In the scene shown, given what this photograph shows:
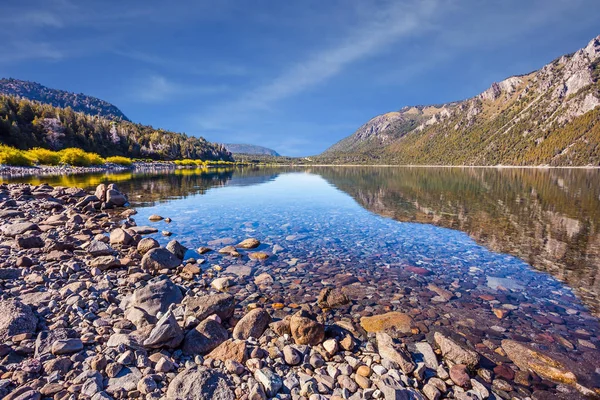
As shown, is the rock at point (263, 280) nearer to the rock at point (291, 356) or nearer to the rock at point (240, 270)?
the rock at point (240, 270)

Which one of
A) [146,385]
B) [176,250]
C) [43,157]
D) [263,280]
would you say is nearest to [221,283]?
[263,280]

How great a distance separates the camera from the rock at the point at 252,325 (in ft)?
22.1

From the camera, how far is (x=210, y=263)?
12117mm

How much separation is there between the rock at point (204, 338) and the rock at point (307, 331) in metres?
1.64

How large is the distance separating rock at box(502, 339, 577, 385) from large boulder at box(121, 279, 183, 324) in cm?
861

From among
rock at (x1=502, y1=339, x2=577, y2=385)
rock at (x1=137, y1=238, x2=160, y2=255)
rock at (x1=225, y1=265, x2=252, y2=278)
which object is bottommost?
rock at (x1=225, y1=265, x2=252, y2=278)

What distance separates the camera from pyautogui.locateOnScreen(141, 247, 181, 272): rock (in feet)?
36.1

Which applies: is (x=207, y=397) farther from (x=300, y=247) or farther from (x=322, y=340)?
(x=300, y=247)

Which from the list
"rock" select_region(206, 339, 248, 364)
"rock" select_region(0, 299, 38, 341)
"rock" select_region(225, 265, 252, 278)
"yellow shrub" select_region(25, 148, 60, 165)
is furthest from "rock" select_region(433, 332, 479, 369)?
"yellow shrub" select_region(25, 148, 60, 165)

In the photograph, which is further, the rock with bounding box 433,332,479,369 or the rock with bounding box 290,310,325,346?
the rock with bounding box 290,310,325,346

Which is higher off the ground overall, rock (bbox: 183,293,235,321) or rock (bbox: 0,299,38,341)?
rock (bbox: 0,299,38,341)

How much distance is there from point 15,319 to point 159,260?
507 cm

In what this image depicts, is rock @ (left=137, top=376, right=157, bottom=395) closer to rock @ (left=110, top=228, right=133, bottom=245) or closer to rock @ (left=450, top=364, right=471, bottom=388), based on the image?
rock @ (left=450, top=364, right=471, bottom=388)

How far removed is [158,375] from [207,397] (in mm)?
1115
